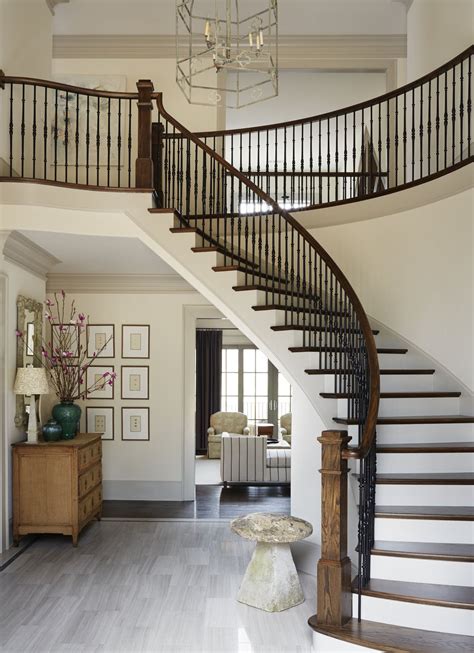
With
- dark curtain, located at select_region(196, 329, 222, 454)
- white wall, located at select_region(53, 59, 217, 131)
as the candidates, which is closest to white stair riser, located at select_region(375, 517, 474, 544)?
white wall, located at select_region(53, 59, 217, 131)

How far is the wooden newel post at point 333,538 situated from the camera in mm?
4062

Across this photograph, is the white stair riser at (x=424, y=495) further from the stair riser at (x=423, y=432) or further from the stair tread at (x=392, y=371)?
the stair tread at (x=392, y=371)

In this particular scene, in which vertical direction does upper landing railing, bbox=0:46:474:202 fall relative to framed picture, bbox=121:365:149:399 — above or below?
above

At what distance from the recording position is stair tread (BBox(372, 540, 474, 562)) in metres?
4.19

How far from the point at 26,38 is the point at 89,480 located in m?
4.68

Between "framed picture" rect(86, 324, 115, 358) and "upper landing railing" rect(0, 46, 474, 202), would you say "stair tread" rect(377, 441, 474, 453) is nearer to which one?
"upper landing railing" rect(0, 46, 474, 202)

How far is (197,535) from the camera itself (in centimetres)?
681

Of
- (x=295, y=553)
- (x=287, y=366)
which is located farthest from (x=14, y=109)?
(x=295, y=553)

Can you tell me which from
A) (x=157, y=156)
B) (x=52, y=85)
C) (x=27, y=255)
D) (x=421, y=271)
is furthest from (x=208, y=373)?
(x=52, y=85)

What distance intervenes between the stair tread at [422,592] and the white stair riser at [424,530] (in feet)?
1.05

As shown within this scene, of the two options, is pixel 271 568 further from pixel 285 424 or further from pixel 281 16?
pixel 285 424

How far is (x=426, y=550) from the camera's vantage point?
430 centimetres

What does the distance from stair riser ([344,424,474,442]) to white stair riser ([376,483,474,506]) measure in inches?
22.7

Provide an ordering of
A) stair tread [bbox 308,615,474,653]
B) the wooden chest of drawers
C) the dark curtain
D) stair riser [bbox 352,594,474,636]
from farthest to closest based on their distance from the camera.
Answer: the dark curtain → the wooden chest of drawers → stair riser [bbox 352,594,474,636] → stair tread [bbox 308,615,474,653]
